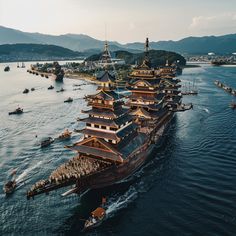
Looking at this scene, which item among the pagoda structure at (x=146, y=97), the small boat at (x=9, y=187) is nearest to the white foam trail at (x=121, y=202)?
the small boat at (x=9, y=187)

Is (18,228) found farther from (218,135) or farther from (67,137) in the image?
(218,135)

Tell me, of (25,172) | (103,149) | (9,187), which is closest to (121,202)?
(103,149)

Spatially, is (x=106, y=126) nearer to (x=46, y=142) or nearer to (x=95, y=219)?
(x=95, y=219)

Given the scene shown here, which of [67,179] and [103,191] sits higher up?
[67,179]

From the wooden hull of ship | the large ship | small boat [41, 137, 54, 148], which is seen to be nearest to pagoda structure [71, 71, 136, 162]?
the large ship

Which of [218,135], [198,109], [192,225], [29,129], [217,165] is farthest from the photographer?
[198,109]

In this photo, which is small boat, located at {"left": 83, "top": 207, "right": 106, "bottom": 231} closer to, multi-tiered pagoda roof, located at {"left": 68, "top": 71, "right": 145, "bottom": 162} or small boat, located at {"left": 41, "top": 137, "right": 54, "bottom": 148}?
multi-tiered pagoda roof, located at {"left": 68, "top": 71, "right": 145, "bottom": 162}

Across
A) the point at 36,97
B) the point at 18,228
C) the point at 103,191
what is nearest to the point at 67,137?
the point at 103,191
